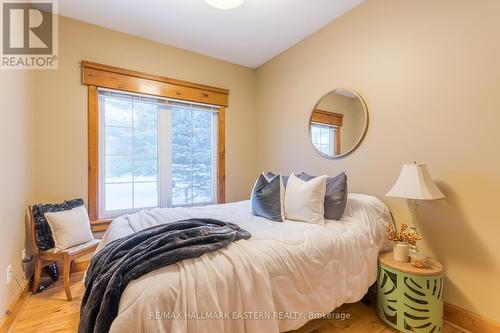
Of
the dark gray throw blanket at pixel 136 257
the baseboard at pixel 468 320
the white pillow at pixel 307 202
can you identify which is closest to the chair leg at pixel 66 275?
the dark gray throw blanket at pixel 136 257

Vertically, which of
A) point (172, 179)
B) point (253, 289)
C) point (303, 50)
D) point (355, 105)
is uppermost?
point (303, 50)

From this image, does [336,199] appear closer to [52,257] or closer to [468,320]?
[468,320]

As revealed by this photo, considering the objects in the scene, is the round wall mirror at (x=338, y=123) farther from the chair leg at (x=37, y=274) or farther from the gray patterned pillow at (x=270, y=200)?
the chair leg at (x=37, y=274)

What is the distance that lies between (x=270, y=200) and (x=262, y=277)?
92 cm

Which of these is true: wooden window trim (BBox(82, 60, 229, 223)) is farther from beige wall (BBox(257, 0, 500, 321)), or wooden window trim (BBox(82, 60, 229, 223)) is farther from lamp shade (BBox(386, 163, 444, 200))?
lamp shade (BBox(386, 163, 444, 200))

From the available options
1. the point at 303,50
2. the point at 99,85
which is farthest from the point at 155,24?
the point at 303,50

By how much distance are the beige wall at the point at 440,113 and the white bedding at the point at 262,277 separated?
0.42 m

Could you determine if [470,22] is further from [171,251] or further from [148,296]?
[148,296]

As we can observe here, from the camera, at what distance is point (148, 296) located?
99cm

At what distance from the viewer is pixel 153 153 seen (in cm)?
301

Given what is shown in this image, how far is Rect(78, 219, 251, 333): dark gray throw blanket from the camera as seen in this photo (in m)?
1.03

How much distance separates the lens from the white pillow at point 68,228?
6.93 feet

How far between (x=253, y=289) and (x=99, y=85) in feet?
8.67

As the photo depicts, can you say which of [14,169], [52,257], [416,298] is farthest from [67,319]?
[416,298]
